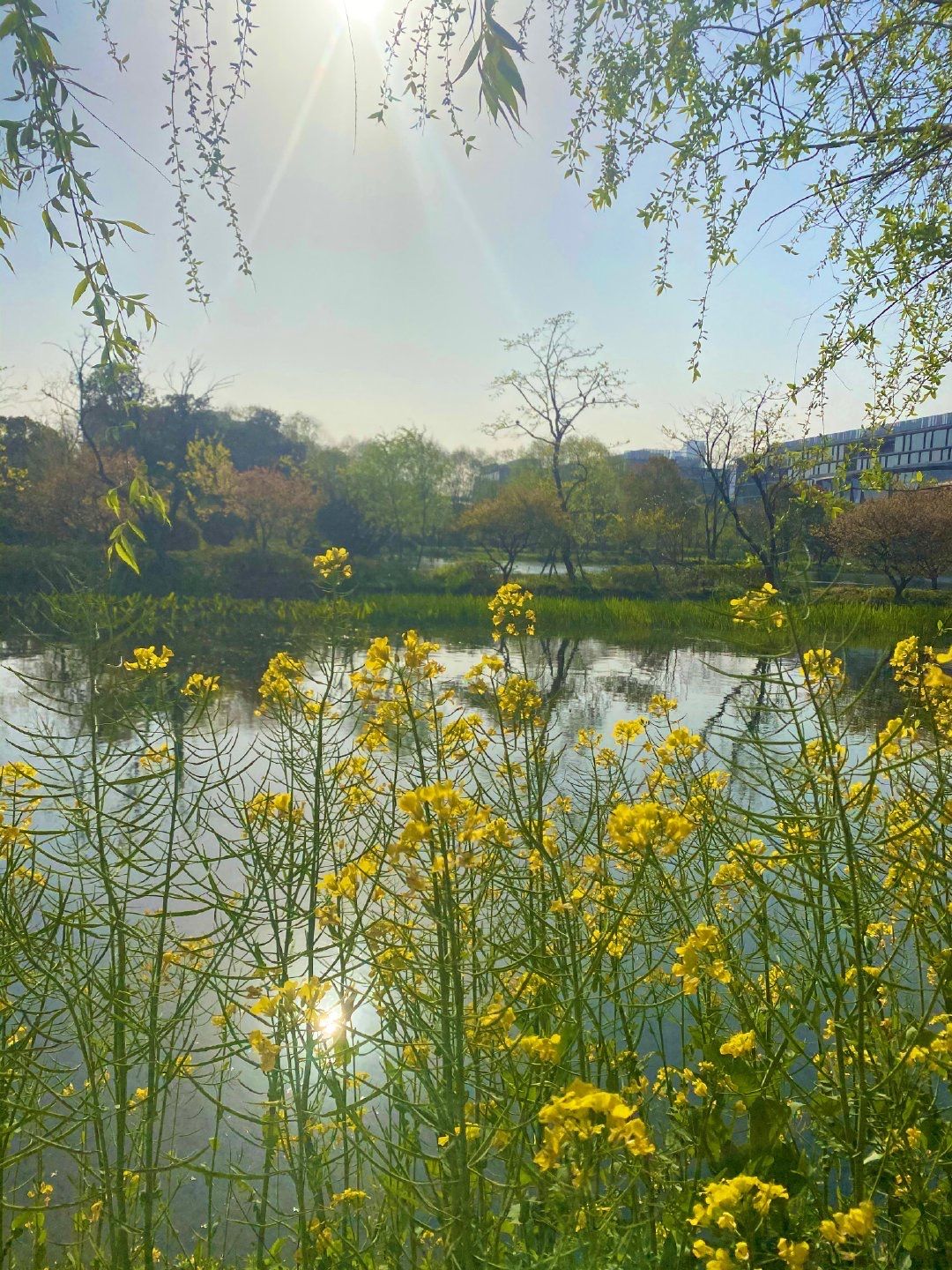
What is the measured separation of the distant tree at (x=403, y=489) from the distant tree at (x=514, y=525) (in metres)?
2.94

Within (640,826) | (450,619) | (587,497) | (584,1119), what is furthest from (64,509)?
(584,1119)

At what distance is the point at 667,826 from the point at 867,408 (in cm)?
329

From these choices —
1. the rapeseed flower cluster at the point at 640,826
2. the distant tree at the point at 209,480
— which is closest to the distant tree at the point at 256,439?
the distant tree at the point at 209,480

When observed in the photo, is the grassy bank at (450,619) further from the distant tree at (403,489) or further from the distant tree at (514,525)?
the distant tree at (403,489)

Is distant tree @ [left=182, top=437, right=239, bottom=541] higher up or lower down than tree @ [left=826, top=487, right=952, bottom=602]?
higher up

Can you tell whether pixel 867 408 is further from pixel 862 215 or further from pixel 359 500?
pixel 359 500

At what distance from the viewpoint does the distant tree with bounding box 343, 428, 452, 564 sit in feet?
85.5

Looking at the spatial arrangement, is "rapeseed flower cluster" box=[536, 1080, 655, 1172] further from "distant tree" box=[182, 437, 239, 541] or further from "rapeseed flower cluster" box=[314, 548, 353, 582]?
"distant tree" box=[182, 437, 239, 541]

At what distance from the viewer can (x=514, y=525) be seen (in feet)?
63.3

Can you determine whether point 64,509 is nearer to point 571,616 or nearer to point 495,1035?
point 571,616

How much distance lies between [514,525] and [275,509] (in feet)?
23.6

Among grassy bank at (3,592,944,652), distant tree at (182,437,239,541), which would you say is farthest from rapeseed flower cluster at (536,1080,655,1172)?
distant tree at (182,437,239,541)

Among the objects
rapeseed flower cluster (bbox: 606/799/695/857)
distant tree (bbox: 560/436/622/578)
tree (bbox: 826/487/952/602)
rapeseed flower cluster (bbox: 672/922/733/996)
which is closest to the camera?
rapeseed flower cluster (bbox: 606/799/695/857)

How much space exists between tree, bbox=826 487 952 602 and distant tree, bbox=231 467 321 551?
1503 cm
